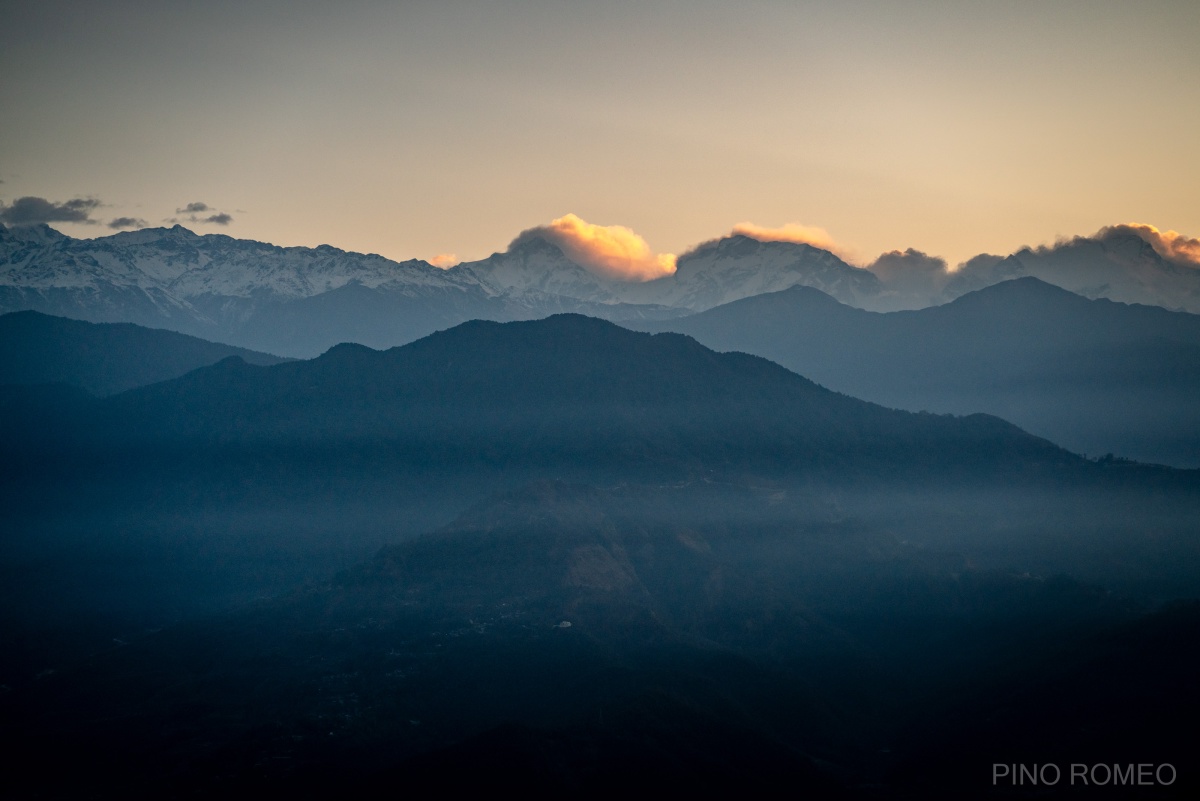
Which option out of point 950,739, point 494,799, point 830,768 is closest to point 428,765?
point 494,799

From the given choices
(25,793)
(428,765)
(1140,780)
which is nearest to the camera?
(1140,780)

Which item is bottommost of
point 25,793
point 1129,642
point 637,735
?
point 25,793

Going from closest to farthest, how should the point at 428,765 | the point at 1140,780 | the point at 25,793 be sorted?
1. the point at 1140,780
2. the point at 428,765
3. the point at 25,793

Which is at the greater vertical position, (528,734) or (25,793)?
(528,734)

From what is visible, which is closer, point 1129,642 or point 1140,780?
point 1140,780

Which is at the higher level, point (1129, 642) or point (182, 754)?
point (1129, 642)

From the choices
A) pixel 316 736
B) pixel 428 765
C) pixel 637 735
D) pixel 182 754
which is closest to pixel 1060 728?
pixel 637 735

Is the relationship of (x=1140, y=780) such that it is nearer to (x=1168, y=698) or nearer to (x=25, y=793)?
(x=1168, y=698)

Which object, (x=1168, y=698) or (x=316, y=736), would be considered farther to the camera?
(x=316, y=736)

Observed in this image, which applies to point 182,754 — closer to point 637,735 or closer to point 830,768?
point 637,735
